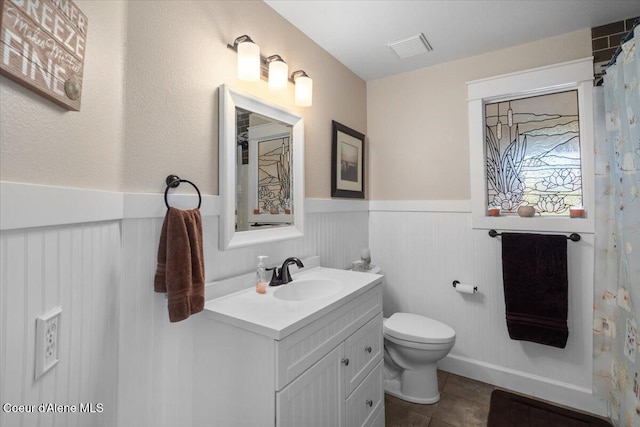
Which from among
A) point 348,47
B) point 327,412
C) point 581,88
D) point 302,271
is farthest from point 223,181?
point 581,88

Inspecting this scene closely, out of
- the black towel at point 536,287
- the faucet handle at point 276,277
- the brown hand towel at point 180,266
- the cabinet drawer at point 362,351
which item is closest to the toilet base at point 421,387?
the cabinet drawer at point 362,351

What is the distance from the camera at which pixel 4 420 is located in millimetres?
611

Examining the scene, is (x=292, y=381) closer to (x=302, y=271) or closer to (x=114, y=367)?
(x=114, y=367)

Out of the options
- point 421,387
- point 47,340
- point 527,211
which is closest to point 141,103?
point 47,340

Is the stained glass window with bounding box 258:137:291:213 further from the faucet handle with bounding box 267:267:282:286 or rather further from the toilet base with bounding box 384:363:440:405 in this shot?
the toilet base with bounding box 384:363:440:405

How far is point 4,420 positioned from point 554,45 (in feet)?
9.83

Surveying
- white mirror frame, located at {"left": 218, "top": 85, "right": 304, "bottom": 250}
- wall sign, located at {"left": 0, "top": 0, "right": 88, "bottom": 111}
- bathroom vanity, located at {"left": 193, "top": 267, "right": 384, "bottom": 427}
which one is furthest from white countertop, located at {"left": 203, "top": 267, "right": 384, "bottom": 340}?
wall sign, located at {"left": 0, "top": 0, "right": 88, "bottom": 111}

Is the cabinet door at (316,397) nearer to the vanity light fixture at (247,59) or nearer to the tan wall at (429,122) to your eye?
the vanity light fixture at (247,59)

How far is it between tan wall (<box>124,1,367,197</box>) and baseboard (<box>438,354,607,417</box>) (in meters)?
2.19

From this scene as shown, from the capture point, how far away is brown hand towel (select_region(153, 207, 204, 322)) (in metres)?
1.02

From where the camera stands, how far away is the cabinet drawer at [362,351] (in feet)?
4.40

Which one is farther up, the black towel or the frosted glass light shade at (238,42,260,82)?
the frosted glass light shade at (238,42,260,82)

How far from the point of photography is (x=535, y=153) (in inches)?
81.7

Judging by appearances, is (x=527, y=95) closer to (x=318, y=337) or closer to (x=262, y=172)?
(x=262, y=172)
